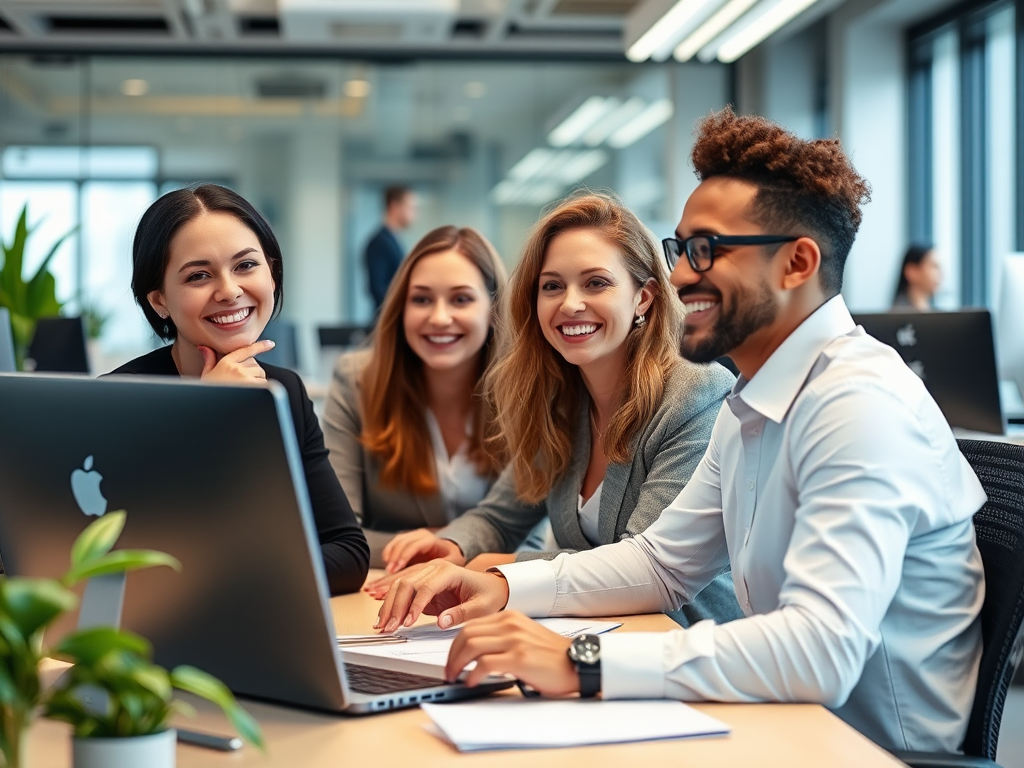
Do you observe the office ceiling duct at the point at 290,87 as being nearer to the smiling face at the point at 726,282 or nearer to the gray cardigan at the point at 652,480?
the gray cardigan at the point at 652,480

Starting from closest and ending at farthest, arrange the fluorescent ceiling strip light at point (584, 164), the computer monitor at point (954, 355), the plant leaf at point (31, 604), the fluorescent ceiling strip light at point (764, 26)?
the plant leaf at point (31, 604) < the computer monitor at point (954, 355) < the fluorescent ceiling strip light at point (764, 26) < the fluorescent ceiling strip light at point (584, 164)

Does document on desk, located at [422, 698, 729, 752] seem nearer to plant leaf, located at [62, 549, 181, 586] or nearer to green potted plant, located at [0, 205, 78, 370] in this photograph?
plant leaf, located at [62, 549, 181, 586]

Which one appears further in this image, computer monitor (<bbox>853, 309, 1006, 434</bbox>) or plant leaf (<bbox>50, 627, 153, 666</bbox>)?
computer monitor (<bbox>853, 309, 1006, 434</bbox>)

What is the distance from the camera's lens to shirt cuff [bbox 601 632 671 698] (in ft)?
3.57

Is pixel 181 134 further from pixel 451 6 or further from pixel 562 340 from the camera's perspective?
pixel 562 340

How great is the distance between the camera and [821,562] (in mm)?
1103

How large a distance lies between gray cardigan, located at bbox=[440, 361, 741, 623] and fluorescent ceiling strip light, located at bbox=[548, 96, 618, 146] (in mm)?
6813

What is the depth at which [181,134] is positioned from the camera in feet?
27.1

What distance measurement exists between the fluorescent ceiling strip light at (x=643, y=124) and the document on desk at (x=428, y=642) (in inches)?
294

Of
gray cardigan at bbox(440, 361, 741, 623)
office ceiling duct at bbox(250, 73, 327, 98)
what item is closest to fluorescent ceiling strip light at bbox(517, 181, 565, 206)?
office ceiling duct at bbox(250, 73, 327, 98)

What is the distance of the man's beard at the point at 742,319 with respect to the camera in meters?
1.30

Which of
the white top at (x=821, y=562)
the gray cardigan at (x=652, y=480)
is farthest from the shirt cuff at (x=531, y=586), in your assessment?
the gray cardigan at (x=652, y=480)

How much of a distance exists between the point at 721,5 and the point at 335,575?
4.58 metres

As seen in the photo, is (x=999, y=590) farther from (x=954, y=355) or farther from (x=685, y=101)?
(x=685, y=101)
